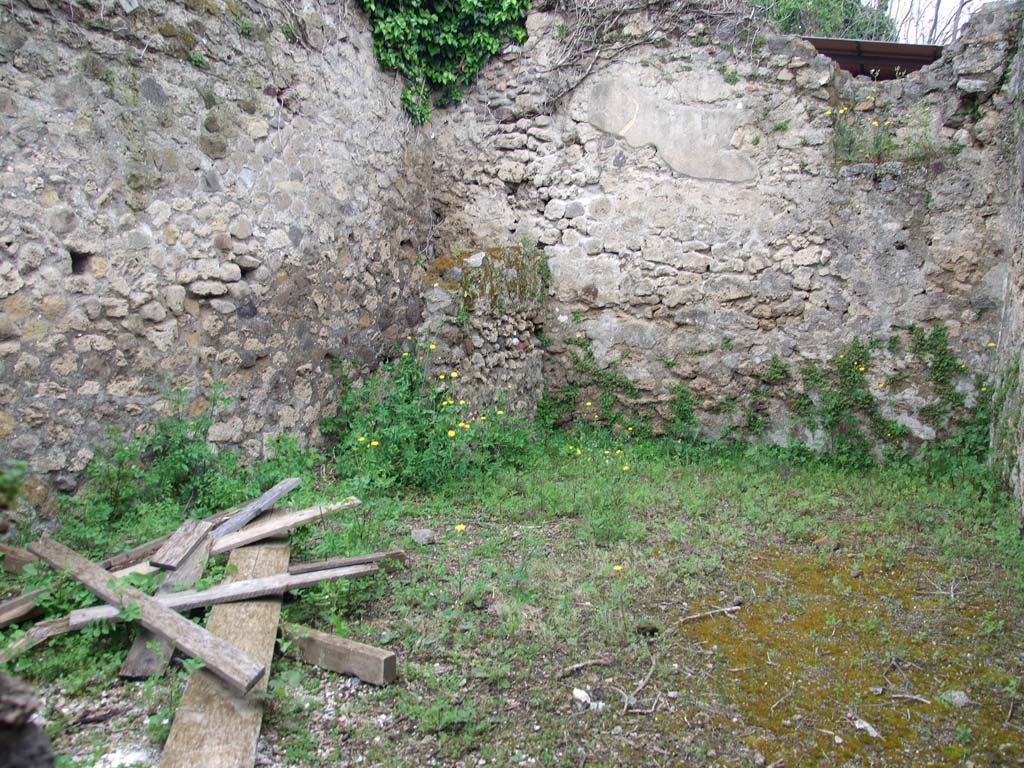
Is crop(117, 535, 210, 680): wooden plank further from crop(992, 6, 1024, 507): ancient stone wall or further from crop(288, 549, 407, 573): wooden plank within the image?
crop(992, 6, 1024, 507): ancient stone wall

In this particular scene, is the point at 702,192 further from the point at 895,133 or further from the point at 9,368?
the point at 9,368

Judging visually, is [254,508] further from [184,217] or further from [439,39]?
[439,39]

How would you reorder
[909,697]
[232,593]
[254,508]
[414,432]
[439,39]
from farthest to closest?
[439,39], [414,432], [254,508], [232,593], [909,697]

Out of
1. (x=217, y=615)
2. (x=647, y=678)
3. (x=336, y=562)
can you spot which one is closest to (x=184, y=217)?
(x=336, y=562)

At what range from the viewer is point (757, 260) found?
6707 mm

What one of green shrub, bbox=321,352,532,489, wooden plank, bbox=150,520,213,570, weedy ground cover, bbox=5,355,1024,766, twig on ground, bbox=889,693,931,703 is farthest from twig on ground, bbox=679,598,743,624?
wooden plank, bbox=150,520,213,570

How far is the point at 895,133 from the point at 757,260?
1.52 meters

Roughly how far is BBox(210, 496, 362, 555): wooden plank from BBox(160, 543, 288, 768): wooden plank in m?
0.56

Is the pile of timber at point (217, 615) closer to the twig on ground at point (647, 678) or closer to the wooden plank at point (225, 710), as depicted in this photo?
the wooden plank at point (225, 710)

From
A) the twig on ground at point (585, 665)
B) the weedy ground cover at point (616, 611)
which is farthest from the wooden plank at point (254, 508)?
the twig on ground at point (585, 665)

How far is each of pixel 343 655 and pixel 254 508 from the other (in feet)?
4.42

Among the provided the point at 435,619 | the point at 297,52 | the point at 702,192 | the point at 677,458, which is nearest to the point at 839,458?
the point at 677,458

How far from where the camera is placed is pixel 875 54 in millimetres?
7387

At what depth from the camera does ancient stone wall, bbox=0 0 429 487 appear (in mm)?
4047
